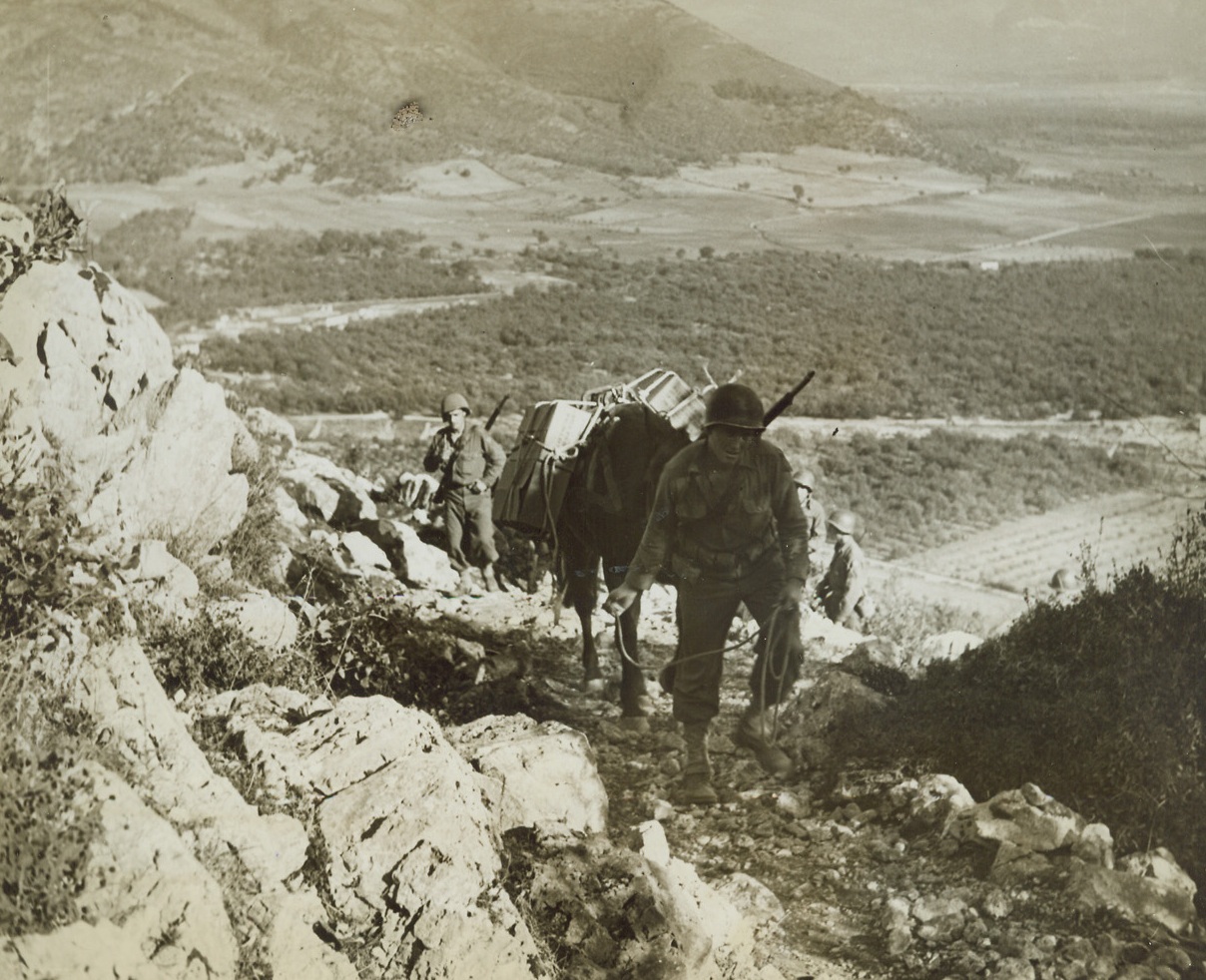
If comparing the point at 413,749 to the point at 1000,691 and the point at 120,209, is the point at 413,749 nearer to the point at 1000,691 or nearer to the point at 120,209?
the point at 1000,691

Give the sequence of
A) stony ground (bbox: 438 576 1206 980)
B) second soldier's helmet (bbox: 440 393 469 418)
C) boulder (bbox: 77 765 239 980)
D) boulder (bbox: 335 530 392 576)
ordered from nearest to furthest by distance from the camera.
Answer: boulder (bbox: 77 765 239 980), stony ground (bbox: 438 576 1206 980), boulder (bbox: 335 530 392 576), second soldier's helmet (bbox: 440 393 469 418)

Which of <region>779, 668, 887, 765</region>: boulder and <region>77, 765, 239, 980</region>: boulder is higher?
<region>77, 765, 239, 980</region>: boulder

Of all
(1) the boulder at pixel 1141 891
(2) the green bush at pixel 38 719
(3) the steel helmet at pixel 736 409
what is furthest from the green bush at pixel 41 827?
(1) the boulder at pixel 1141 891

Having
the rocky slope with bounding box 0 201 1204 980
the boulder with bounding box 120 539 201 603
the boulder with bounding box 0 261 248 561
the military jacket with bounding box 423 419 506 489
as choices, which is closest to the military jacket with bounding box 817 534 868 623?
the rocky slope with bounding box 0 201 1204 980

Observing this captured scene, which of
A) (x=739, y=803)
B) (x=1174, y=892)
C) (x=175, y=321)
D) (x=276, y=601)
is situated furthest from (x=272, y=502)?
(x=1174, y=892)

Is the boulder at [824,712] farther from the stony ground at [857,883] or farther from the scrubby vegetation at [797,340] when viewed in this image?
the scrubby vegetation at [797,340]

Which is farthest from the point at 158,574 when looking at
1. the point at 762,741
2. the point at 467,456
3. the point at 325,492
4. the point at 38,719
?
the point at 467,456

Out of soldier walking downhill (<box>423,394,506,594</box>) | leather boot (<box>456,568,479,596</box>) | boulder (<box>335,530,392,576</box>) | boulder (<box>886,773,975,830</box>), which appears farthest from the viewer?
soldier walking downhill (<box>423,394,506,594</box>)

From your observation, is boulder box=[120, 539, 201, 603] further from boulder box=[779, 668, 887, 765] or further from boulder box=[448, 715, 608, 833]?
boulder box=[779, 668, 887, 765]

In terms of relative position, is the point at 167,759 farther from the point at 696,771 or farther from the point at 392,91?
the point at 392,91
